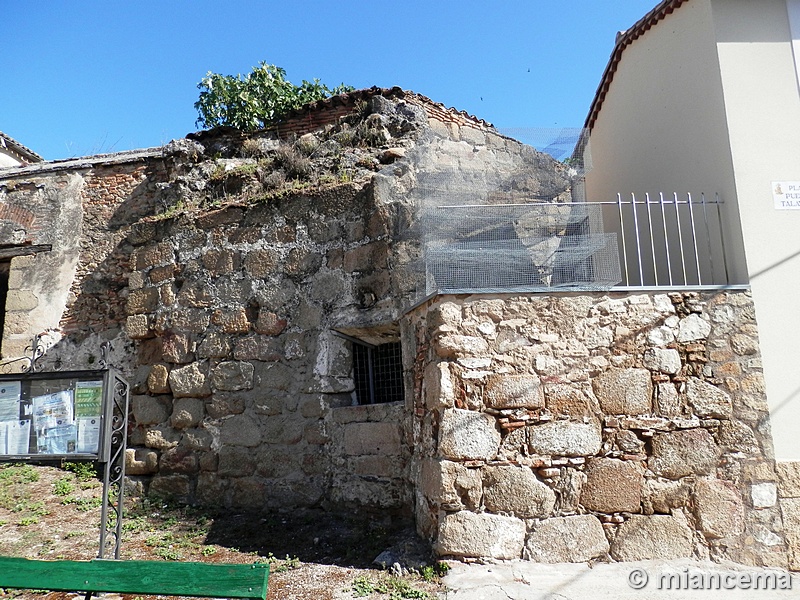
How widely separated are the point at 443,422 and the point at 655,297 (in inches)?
61.8

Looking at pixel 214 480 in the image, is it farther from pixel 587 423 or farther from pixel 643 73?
pixel 643 73

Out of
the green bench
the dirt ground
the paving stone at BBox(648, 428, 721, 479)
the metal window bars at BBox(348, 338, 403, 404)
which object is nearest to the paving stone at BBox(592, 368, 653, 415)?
the paving stone at BBox(648, 428, 721, 479)

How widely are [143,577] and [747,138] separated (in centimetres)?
457

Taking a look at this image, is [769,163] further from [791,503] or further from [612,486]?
[612,486]

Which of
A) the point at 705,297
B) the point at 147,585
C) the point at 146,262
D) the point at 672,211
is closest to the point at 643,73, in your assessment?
the point at 672,211

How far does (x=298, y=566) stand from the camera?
4285mm

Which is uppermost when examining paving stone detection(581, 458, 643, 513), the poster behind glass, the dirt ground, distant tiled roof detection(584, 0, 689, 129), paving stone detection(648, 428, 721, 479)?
distant tiled roof detection(584, 0, 689, 129)

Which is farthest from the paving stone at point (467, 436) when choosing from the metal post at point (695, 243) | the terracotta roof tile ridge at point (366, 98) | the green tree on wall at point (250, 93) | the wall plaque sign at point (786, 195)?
the green tree on wall at point (250, 93)

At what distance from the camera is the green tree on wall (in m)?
9.88

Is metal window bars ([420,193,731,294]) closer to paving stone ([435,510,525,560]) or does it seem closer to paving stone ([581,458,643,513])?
paving stone ([581,458,643,513])

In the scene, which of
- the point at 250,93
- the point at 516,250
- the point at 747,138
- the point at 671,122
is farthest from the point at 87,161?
the point at 747,138

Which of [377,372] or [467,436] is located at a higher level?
[377,372]

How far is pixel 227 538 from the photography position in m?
4.88

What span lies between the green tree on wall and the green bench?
7.62 meters
